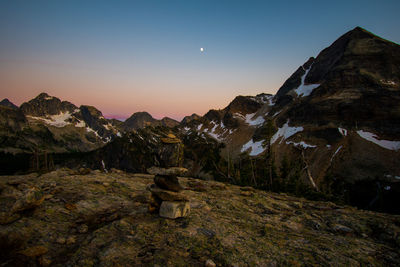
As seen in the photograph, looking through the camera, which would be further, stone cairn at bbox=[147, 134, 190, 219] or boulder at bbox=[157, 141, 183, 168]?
boulder at bbox=[157, 141, 183, 168]

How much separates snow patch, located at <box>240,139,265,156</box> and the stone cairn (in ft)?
413

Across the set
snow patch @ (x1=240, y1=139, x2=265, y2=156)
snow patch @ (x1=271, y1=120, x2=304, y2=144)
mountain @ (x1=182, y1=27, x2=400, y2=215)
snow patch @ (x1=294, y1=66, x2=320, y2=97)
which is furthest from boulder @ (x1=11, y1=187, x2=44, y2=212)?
snow patch @ (x1=294, y1=66, x2=320, y2=97)

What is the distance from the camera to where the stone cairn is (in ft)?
27.4

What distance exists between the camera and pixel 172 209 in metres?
8.17

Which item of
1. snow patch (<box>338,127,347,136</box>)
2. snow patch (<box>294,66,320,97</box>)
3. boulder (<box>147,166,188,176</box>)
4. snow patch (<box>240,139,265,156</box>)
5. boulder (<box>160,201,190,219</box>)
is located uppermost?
snow patch (<box>294,66,320,97</box>)

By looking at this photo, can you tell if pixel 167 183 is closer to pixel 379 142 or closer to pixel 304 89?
pixel 379 142

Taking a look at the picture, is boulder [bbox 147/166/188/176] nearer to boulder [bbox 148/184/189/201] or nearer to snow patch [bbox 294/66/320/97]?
boulder [bbox 148/184/189/201]

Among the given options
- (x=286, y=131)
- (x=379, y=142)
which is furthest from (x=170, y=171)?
(x=286, y=131)

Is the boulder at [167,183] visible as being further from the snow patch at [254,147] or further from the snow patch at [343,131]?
the snow patch at [254,147]

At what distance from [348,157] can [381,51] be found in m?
101

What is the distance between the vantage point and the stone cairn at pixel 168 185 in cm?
836

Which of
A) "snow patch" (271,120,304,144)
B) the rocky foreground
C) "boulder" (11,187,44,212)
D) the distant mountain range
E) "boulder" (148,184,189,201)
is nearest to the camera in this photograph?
the rocky foreground

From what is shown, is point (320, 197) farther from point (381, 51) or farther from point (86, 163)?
point (86, 163)

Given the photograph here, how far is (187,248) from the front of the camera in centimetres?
617
